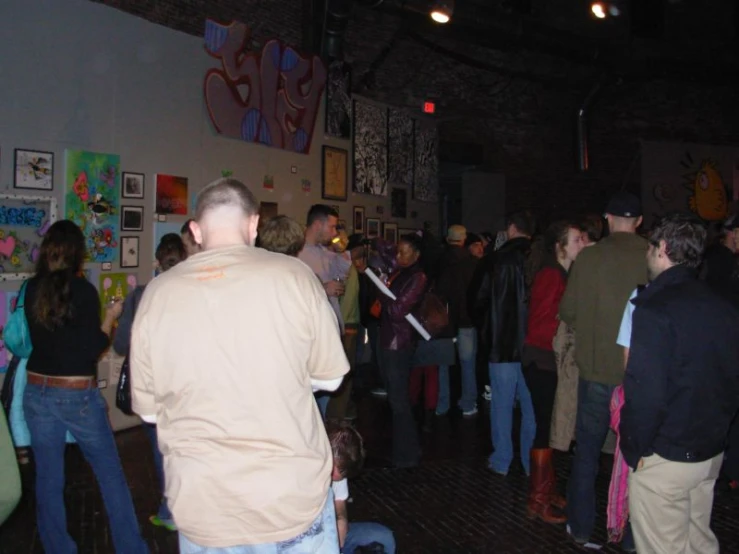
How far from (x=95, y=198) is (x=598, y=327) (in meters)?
4.71

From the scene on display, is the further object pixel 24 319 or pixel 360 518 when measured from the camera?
pixel 360 518

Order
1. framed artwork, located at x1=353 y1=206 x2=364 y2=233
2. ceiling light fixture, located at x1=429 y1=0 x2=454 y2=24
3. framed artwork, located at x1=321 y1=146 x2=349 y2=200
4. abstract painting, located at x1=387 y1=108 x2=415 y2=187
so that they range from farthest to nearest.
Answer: abstract painting, located at x1=387 y1=108 x2=415 y2=187 → framed artwork, located at x1=353 y1=206 x2=364 y2=233 → ceiling light fixture, located at x1=429 y1=0 x2=454 y2=24 → framed artwork, located at x1=321 y1=146 x2=349 y2=200

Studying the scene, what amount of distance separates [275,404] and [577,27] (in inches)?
571

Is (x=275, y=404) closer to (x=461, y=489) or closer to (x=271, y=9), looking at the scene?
(x=461, y=489)

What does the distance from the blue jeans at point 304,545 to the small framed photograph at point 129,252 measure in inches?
201

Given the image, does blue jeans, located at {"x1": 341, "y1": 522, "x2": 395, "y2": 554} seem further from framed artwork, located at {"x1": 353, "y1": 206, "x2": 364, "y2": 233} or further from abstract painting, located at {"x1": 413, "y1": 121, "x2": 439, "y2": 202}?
abstract painting, located at {"x1": 413, "y1": 121, "x2": 439, "y2": 202}

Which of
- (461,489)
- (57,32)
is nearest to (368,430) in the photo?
(461,489)

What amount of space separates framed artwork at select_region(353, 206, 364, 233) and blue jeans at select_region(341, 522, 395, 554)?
7.35 m

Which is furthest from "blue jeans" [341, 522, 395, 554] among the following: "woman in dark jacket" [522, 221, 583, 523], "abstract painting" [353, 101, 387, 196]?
"abstract painting" [353, 101, 387, 196]

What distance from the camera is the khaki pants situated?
287 cm

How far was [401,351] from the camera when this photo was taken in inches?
215

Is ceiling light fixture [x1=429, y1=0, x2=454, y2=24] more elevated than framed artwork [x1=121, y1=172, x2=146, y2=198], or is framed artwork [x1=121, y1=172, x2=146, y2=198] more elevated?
ceiling light fixture [x1=429, y1=0, x2=454, y2=24]

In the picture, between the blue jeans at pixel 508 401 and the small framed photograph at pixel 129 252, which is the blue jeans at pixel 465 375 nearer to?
the blue jeans at pixel 508 401

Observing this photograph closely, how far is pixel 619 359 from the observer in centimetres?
391
